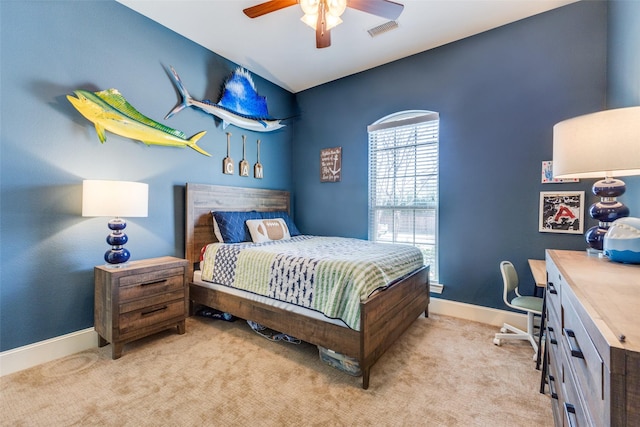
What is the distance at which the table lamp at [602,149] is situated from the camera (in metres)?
1.14

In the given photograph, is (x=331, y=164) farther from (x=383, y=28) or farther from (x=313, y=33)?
(x=383, y=28)

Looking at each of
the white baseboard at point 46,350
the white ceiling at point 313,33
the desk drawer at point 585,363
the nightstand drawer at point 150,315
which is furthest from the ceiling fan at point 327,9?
the white baseboard at point 46,350

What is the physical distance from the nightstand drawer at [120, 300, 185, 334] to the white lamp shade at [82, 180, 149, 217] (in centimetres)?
80

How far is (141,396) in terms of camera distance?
1670 millimetres

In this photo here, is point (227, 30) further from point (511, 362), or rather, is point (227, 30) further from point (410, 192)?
point (511, 362)

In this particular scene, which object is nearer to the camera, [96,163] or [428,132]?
[96,163]

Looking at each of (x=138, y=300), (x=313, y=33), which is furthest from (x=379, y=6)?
(x=138, y=300)

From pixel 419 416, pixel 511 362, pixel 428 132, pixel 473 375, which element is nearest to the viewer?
pixel 419 416

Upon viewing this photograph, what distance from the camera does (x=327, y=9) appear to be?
1.81 meters

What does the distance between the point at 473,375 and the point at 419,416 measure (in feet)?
2.10

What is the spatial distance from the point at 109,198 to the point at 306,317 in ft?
5.62

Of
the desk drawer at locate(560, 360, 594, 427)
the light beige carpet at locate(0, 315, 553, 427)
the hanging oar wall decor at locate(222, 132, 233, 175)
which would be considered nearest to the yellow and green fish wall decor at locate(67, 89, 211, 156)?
the hanging oar wall decor at locate(222, 132, 233, 175)

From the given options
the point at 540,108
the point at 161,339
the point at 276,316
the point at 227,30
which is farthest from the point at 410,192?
the point at 161,339

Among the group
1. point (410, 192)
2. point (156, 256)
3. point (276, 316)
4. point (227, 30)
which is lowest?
point (276, 316)
